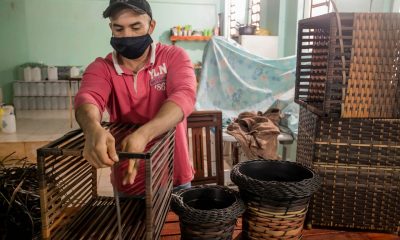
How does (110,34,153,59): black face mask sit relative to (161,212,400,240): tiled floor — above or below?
above

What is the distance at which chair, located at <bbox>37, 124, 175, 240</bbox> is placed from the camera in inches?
Result: 25.8

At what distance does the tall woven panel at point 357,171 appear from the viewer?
3.18 ft

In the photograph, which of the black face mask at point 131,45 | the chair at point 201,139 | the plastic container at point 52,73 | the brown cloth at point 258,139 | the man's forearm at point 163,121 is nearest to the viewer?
the man's forearm at point 163,121

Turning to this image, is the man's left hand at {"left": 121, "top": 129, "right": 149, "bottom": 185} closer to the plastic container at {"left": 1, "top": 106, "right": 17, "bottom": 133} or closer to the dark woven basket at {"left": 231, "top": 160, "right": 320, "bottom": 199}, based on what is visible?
the dark woven basket at {"left": 231, "top": 160, "right": 320, "bottom": 199}

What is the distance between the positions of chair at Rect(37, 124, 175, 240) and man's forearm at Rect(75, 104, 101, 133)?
0.03 metres

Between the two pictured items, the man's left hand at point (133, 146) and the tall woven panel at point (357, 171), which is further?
the tall woven panel at point (357, 171)

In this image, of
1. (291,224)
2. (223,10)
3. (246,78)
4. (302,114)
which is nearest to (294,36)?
(246,78)

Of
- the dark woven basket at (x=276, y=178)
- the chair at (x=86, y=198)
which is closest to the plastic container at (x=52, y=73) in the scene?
the chair at (x=86, y=198)

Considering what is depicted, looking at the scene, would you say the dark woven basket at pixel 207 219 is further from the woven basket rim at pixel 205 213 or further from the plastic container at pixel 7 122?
the plastic container at pixel 7 122

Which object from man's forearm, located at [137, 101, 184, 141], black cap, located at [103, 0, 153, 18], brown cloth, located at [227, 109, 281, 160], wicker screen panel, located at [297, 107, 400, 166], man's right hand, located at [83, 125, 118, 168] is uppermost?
black cap, located at [103, 0, 153, 18]

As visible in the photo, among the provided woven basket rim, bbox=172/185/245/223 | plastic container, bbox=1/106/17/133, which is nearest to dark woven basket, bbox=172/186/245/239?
woven basket rim, bbox=172/185/245/223

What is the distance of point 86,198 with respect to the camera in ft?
3.14

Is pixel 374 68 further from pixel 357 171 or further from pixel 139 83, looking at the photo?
pixel 139 83

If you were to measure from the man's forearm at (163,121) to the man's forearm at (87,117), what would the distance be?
0.12m
